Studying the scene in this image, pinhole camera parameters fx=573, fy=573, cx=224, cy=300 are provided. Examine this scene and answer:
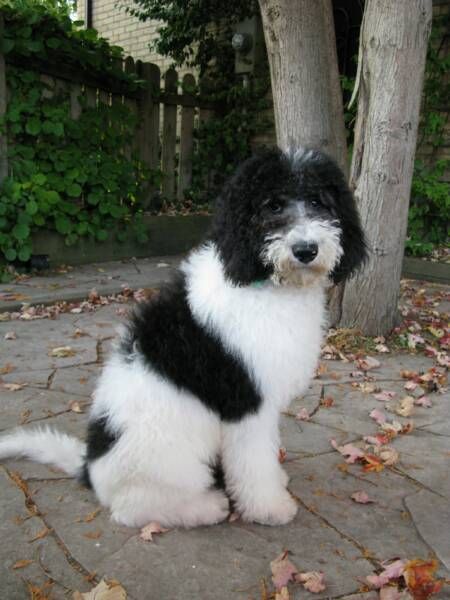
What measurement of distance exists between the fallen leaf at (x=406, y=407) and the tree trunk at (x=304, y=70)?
6.36 ft

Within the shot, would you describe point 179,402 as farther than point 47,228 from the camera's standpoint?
No

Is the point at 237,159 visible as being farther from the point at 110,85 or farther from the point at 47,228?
the point at 47,228

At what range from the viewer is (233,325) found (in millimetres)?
2188

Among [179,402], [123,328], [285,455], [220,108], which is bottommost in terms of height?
[285,455]

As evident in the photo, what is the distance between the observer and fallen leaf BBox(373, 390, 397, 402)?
3.69 meters

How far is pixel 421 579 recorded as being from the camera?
1995 millimetres

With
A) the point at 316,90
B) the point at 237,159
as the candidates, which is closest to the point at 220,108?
the point at 237,159

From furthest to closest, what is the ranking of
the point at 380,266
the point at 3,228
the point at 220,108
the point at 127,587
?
the point at 220,108 → the point at 3,228 → the point at 380,266 → the point at 127,587

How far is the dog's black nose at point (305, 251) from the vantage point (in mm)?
1998

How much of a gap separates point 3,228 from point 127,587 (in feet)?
15.5

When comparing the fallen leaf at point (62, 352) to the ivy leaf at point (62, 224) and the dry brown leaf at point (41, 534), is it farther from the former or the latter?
the ivy leaf at point (62, 224)

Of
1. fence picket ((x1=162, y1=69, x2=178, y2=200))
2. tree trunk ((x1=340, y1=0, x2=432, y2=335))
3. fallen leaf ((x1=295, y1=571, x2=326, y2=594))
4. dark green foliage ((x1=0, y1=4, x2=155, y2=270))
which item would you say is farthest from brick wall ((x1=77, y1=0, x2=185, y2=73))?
fallen leaf ((x1=295, y1=571, x2=326, y2=594))

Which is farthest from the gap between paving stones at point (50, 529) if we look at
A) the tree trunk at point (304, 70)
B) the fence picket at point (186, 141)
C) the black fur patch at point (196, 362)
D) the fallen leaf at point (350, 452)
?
the fence picket at point (186, 141)

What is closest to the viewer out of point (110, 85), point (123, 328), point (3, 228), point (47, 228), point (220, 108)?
point (123, 328)
